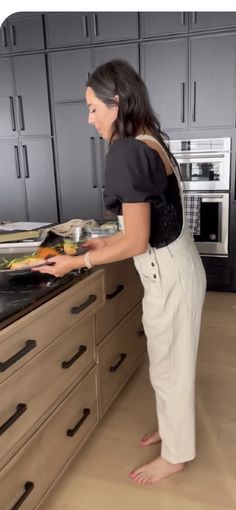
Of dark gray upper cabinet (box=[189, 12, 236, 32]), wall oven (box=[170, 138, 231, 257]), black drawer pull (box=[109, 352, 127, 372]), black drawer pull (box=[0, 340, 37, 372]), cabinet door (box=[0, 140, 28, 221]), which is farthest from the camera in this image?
cabinet door (box=[0, 140, 28, 221])

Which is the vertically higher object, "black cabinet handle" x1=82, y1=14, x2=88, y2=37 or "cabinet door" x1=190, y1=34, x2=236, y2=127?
"black cabinet handle" x1=82, y1=14, x2=88, y2=37

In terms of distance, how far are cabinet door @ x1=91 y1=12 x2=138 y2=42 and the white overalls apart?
2387 millimetres

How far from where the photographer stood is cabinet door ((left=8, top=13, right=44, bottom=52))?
11.1 feet

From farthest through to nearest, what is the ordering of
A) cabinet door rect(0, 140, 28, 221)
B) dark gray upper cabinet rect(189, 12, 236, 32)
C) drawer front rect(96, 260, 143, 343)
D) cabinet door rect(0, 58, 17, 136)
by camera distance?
cabinet door rect(0, 140, 28, 221), cabinet door rect(0, 58, 17, 136), dark gray upper cabinet rect(189, 12, 236, 32), drawer front rect(96, 260, 143, 343)

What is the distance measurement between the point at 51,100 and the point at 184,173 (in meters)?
1.24

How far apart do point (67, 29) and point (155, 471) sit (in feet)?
10.3

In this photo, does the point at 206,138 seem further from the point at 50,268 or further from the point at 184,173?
the point at 50,268

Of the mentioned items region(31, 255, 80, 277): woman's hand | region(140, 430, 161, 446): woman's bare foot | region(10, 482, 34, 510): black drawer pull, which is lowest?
region(140, 430, 161, 446): woman's bare foot

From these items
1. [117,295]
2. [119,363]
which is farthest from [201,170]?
[119,363]

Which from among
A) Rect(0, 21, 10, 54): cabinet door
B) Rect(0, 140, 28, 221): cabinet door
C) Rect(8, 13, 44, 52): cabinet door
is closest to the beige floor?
Rect(0, 140, 28, 221): cabinet door

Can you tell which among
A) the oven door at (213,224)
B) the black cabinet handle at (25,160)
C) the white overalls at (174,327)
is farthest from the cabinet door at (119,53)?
the white overalls at (174,327)

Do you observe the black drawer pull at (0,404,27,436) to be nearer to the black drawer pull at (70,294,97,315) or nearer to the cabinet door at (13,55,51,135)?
the black drawer pull at (70,294,97,315)

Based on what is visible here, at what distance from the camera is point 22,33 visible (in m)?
3.44
